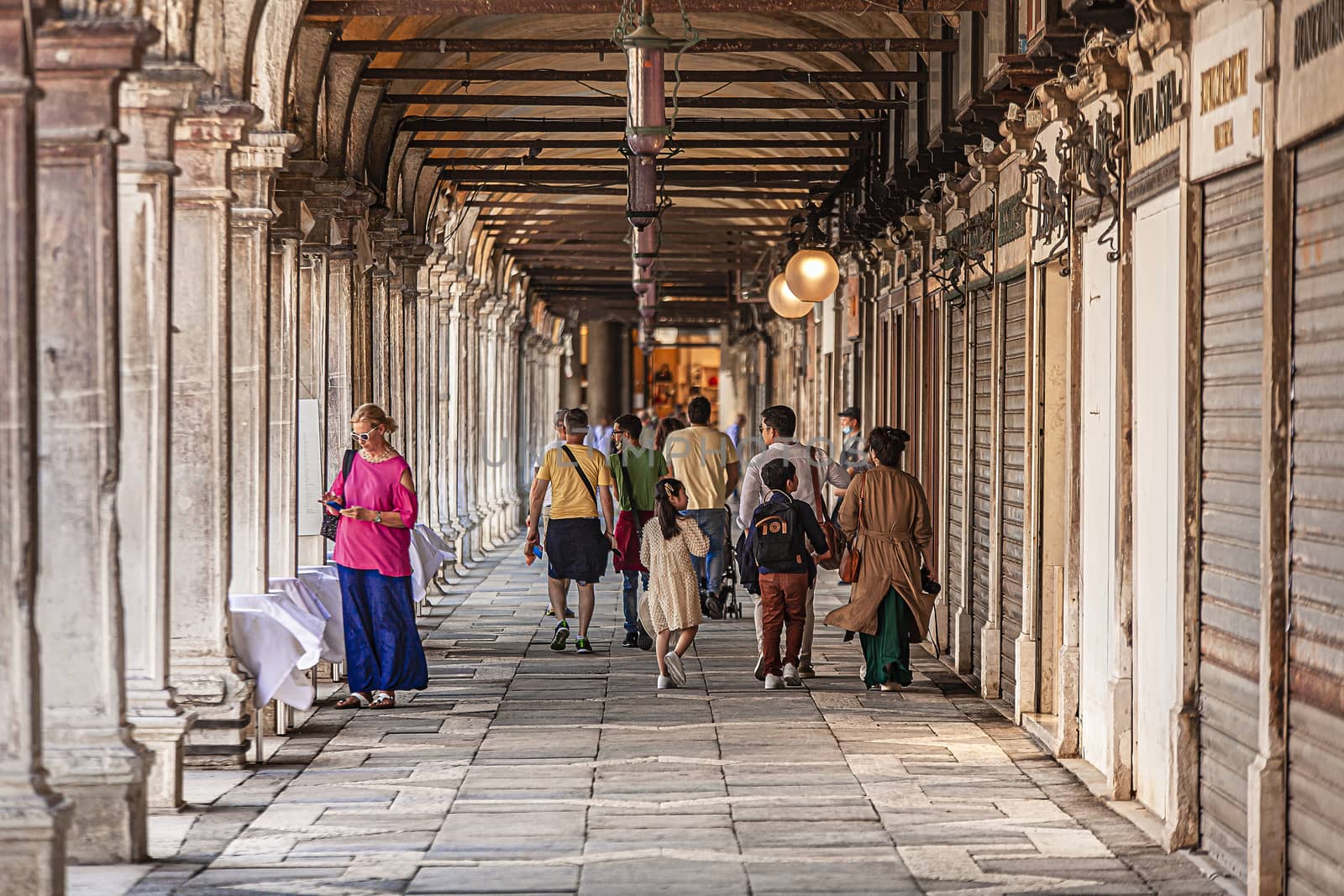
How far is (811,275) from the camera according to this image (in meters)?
13.9

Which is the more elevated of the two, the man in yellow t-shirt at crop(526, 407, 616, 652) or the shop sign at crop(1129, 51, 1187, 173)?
the shop sign at crop(1129, 51, 1187, 173)

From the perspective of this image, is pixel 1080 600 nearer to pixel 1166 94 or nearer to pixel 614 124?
pixel 1166 94

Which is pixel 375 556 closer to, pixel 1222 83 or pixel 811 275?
pixel 1222 83

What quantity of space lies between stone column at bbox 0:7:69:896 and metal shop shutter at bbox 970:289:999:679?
6469mm

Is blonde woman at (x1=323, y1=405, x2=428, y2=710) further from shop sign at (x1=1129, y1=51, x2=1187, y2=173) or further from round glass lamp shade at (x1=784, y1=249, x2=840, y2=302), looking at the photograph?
round glass lamp shade at (x1=784, y1=249, x2=840, y2=302)

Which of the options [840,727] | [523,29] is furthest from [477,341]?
[840,727]

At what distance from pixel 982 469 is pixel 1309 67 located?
6252 mm

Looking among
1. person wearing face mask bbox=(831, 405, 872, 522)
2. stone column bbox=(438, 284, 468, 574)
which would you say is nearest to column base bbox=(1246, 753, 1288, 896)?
person wearing face mask bbox=(831, 405, 872, 522)

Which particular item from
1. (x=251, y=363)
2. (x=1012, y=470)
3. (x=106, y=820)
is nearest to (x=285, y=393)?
(x=251, y=363)

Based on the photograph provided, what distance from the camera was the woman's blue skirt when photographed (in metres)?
9.78

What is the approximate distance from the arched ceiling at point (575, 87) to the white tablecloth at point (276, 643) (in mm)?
3328

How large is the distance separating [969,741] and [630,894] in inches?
137

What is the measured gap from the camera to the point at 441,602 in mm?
16375

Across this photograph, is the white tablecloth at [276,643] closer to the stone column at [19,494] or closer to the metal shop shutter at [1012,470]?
the stone column at [19,494]
